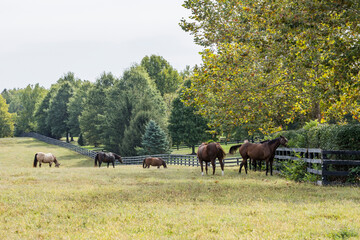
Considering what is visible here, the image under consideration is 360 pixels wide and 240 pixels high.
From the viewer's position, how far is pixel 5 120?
107 m

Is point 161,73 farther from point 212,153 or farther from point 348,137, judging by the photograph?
point 348,137

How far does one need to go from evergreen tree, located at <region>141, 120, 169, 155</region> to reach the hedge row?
115 ft

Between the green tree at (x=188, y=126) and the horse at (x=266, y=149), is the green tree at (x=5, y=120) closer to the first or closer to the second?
the green tree at (x=188, y=126)

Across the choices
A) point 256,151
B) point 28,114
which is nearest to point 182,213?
point 256,151

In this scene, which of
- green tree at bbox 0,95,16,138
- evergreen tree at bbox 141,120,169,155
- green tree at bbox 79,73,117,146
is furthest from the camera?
green tree at bbox 0,95,16,138

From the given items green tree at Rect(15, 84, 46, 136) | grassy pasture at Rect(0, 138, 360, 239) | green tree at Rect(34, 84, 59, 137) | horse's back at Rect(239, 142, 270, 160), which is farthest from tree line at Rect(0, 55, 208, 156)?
grassy pasture at Rect(0, 138, 360, 239)

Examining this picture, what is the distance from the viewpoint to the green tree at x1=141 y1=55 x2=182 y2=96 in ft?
313

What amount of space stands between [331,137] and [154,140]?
126ft

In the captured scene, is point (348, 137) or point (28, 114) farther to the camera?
point (28, 114)

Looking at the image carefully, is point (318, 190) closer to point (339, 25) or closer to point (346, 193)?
point (346, 193)

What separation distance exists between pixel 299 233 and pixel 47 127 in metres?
101

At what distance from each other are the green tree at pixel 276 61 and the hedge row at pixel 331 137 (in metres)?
0.91

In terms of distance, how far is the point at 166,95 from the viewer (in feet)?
304

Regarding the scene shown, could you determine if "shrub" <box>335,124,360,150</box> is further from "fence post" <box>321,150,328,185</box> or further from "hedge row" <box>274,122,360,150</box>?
"fence post" <box>321,150,328,185</box>
